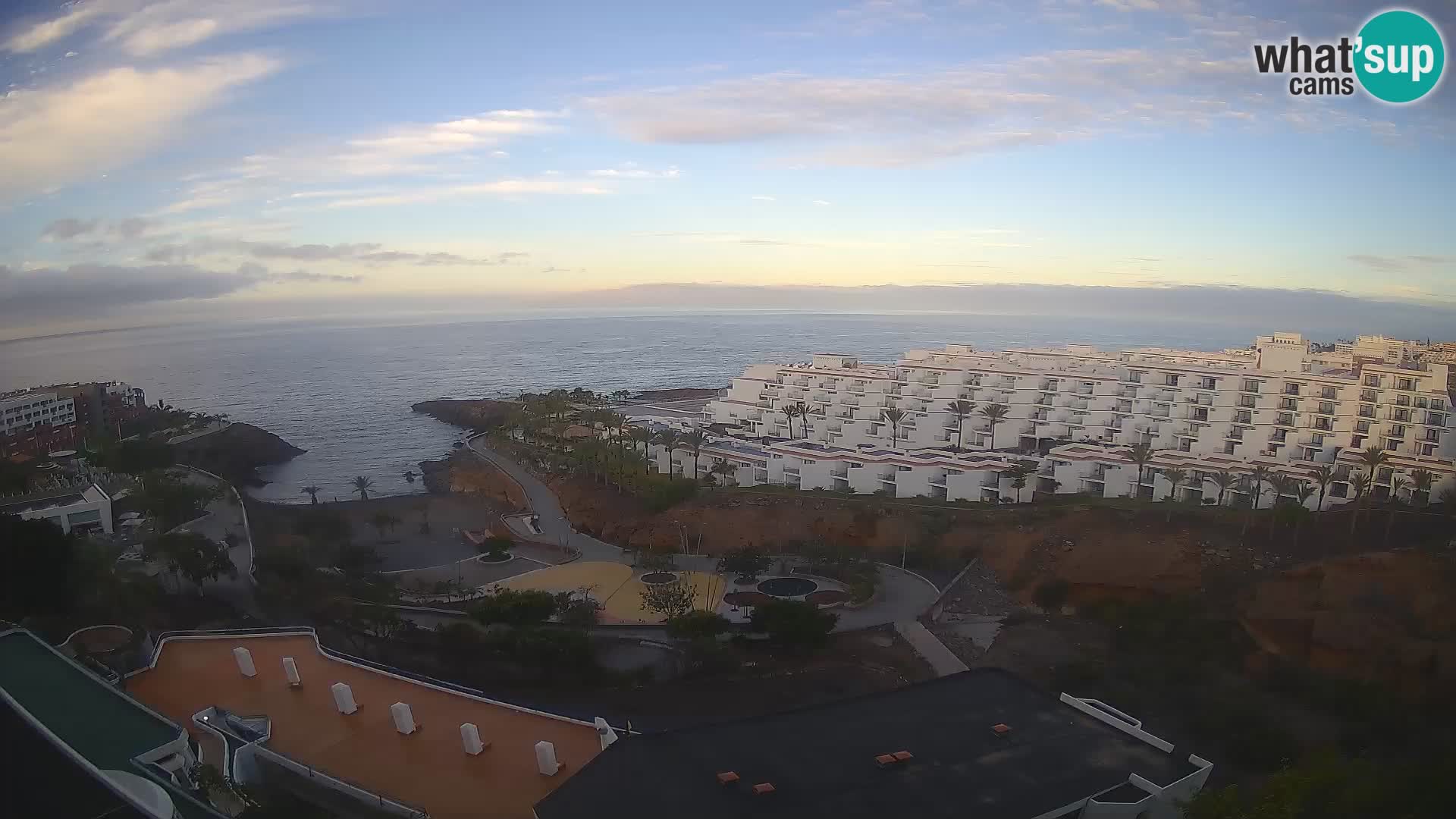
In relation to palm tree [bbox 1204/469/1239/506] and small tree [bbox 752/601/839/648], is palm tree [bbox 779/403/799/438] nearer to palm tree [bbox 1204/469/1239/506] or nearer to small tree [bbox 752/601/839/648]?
palm tree [bbox 1204/469/1239/506]

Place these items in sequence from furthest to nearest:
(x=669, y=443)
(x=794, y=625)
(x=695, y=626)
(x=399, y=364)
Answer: (x=399, y=364), (x=669, y=443), (x=695, y=626), (x=794, y=625)

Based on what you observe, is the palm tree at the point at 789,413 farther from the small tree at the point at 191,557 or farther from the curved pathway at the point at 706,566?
the small tree at the point at 191,557

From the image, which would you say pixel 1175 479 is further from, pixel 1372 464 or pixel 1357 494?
pixel 1372 464

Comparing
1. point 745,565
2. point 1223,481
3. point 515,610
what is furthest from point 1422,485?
point 515,610

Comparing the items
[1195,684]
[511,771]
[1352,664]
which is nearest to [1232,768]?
[1195,684]

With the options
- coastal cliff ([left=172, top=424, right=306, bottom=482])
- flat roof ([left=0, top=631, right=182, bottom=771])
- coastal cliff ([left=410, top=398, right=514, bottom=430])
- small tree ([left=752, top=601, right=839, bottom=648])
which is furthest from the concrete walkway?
coastal cliff ([left=410, top=398, right=514, bottom=430])

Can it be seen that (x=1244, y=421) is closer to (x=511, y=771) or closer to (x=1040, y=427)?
(x=1040, y=427)
